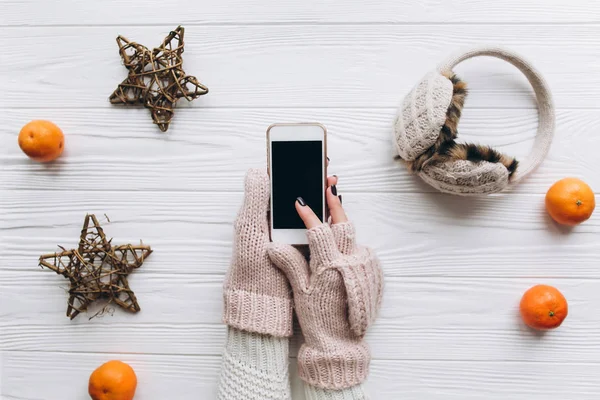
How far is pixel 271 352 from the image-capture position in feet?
2.40

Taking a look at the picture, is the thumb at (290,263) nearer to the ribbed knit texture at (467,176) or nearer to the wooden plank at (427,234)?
the wooden plank at (427,234)

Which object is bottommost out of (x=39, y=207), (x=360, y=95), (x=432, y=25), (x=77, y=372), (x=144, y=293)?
(x=77, y=372)

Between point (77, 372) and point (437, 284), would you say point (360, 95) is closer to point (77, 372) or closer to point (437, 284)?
point (437, 284)

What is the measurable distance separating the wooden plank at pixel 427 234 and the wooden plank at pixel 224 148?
0.9 inches

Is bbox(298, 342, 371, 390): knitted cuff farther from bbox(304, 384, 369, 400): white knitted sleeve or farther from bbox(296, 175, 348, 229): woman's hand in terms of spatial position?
bbox(296, 175, 348, 229): woman's hand

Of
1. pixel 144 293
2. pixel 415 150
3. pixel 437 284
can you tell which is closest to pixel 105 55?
pixel 144 293

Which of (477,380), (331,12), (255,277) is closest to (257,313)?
(255,277)

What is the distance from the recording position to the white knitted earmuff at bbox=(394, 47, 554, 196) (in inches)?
26.9

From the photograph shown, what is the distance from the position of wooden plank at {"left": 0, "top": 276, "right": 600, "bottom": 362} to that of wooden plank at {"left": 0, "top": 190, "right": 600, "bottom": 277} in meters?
0.02

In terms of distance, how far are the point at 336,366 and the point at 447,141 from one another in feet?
1.21

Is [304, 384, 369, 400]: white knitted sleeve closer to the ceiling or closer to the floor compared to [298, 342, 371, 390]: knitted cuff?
closer to the floor

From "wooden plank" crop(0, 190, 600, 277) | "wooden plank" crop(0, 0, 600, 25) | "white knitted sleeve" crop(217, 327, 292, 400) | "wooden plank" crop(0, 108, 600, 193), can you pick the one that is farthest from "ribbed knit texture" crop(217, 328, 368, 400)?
"wooden plank" crop(0, 0, 600, 25)

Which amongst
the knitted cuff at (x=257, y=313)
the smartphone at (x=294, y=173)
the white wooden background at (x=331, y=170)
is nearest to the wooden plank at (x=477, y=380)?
the white wooden background at (x=331, y=170)

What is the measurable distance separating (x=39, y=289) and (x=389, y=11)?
0.74 metres
